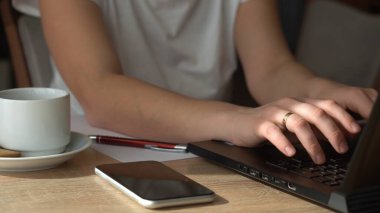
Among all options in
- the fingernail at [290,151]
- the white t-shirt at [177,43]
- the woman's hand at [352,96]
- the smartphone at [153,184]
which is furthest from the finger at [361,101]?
the white t-shirt at [177,43]

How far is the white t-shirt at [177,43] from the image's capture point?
1.53m

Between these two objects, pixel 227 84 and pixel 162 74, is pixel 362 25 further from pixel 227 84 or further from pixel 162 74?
pixel 162 74

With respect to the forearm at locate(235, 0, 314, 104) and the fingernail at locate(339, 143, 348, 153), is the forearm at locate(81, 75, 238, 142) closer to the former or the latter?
the fingernail at locate(339, 143, 348, 153)

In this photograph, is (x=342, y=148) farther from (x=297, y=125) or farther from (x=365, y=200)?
(x=365, y=200)

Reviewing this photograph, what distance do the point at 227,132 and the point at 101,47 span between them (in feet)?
1.13

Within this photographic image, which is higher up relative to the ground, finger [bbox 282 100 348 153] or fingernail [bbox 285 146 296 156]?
finger [bbox 282 100 348 153]

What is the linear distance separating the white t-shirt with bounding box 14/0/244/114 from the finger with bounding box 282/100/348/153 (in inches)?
24.8

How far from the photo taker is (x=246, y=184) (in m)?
0.88

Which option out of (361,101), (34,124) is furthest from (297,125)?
(34,124)

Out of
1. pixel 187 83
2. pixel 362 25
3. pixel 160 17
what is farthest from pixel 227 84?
pixel 362 25

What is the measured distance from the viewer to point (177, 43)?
1583 millimetres

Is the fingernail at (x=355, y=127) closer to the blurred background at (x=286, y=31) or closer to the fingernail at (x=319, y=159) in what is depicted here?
the fingernail at (x=319, y=159)

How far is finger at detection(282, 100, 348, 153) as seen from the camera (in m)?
0.94

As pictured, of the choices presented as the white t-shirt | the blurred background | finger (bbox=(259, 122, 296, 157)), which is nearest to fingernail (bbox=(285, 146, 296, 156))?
finger (bbox=(259, 122, 296, 157))
